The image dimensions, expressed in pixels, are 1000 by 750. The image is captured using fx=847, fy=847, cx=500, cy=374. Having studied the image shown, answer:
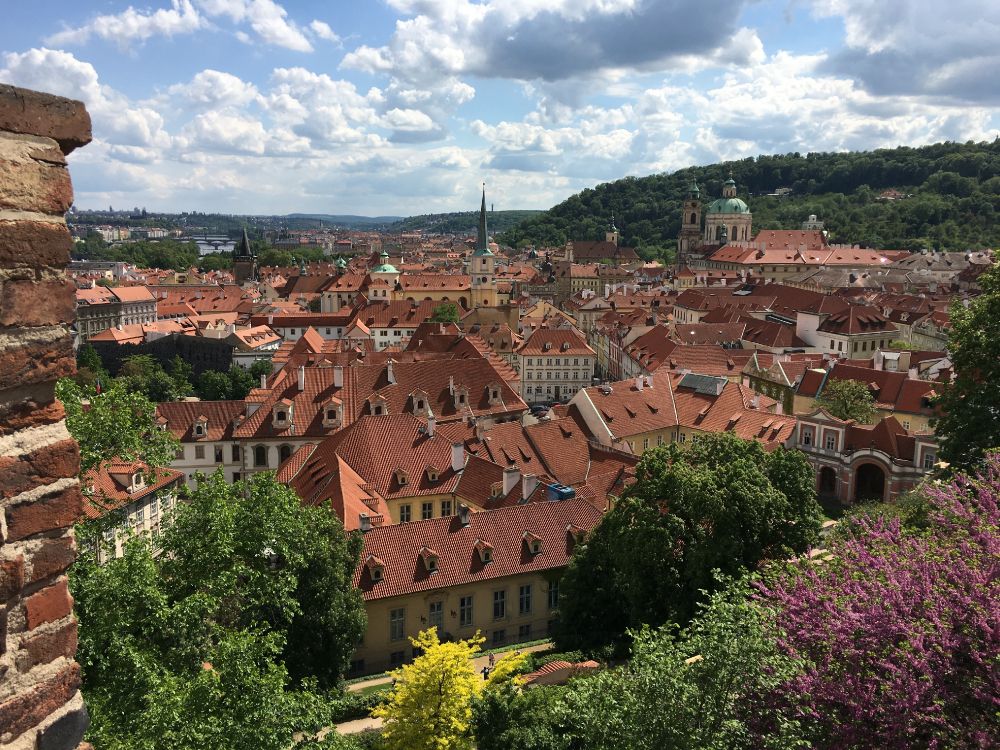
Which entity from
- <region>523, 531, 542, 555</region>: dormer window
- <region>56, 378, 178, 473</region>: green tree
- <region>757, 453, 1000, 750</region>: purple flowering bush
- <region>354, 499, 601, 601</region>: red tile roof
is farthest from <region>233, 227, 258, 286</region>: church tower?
<region>757, 453, 1000, 750</region>: purple flowering bush

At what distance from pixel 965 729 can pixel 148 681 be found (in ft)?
33.4

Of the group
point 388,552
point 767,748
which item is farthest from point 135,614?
point 388,552

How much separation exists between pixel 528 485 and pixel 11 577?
2942 cm

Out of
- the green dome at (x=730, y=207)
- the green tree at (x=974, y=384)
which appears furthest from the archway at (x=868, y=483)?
the green dome at (x=730, y=207)

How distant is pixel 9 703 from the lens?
357 centimetres

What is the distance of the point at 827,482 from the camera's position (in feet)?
134

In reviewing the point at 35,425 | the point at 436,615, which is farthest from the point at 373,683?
the point at 35,425

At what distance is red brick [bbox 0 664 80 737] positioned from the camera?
359cm

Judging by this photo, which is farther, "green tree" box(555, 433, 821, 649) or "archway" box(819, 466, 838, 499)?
"archway" box(819, 466, 838, 499)

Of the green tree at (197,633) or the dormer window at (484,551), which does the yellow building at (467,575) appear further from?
the green tree at (197,633)

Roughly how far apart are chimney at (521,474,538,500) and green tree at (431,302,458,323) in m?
56.0

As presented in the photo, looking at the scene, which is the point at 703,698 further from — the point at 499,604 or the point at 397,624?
the point at 499,604

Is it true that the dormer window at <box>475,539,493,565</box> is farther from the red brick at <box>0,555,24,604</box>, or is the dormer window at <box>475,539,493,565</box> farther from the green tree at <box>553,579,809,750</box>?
the red brick at <box>0,555,24,604</box>

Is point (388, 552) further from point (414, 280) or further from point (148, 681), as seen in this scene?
point (414, 280)
